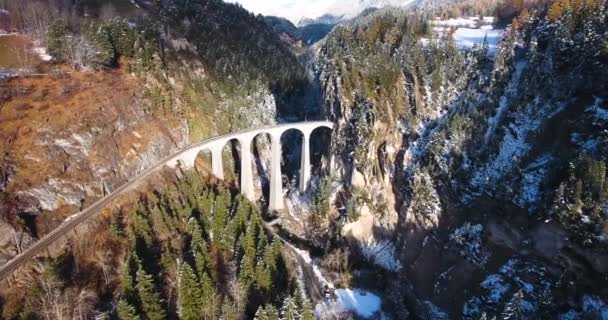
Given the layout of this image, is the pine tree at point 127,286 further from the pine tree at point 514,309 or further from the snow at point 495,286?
the snow at point 495,286

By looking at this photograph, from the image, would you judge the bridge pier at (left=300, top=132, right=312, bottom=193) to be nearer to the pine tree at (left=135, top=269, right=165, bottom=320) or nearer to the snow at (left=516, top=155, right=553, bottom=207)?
the snow at (left=516, top=155, right=553, bottom=207)

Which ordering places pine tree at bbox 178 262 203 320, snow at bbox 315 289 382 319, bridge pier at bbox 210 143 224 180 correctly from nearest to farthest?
pine tree at bbox 178 262 203 320 → snow at bbox 315 289 382 319 → bridge pier at bbox 210 143 224 180

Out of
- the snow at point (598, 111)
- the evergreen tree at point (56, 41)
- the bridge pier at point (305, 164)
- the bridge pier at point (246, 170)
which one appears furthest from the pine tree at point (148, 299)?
the snow at point (598, 111)

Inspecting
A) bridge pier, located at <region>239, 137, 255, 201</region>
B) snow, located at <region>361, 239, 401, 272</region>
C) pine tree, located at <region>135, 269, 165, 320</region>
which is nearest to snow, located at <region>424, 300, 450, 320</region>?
snow, located at <region>361, 239, 401, 272</region>

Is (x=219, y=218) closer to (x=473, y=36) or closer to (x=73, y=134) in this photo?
(x=73, y=134)

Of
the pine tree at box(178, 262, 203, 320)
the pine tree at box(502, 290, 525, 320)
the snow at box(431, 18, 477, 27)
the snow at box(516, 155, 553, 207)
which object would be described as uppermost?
the snow at box(431, 18, 477, 27)

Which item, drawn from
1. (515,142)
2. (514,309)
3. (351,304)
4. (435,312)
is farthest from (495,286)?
(515,142)
